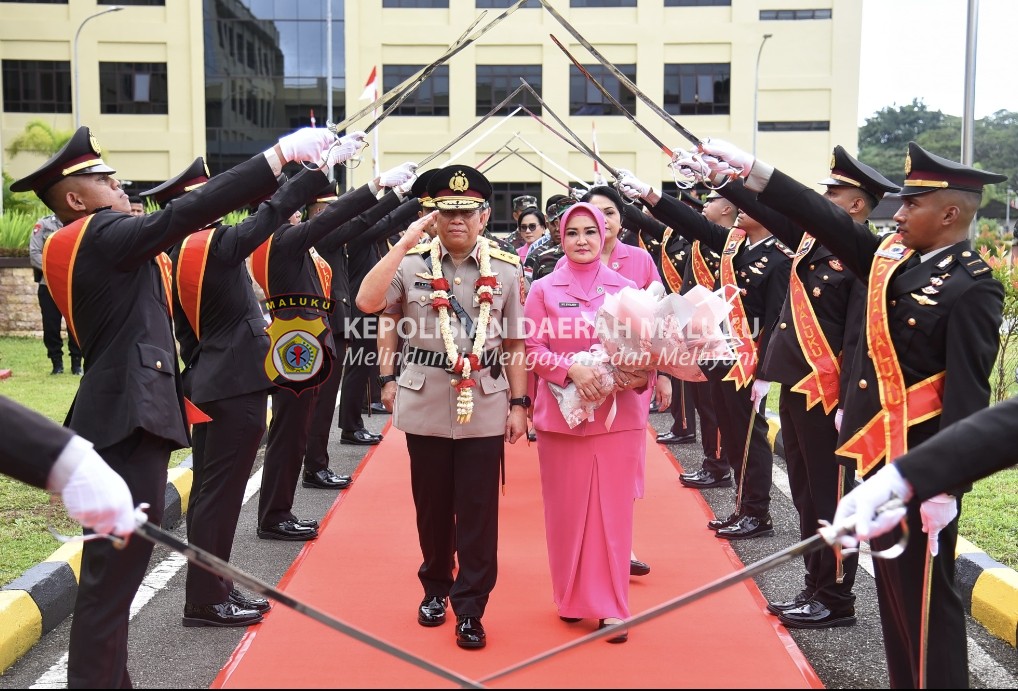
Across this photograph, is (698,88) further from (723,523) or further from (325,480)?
(723,523)

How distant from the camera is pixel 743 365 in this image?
21.5 ft

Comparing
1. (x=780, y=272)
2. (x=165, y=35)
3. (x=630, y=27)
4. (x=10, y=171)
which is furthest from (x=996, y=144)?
(x=780, y=272)

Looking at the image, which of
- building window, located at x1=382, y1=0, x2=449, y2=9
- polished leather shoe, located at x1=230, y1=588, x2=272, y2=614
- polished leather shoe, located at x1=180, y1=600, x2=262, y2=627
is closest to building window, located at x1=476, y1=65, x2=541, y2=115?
building window, located at x1=382, y1=0, x2=449, y2=9

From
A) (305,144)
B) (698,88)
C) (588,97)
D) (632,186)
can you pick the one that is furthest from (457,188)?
(698,88)

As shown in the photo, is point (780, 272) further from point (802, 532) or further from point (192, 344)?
point (192, 344)

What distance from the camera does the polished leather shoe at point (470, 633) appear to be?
14.7 feet

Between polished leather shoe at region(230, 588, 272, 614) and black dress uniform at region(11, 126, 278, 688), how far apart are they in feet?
3.88

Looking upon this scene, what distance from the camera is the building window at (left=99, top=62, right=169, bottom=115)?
36344 mm

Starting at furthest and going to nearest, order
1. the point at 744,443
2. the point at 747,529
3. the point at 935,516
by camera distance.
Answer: the point at 744,443, the point at 747,529, the point at 935,516

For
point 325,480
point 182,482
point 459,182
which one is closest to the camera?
point 459,182

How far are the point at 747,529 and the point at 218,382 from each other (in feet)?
10.8

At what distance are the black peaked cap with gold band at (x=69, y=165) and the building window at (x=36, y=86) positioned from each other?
120ft

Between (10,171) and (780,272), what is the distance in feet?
112

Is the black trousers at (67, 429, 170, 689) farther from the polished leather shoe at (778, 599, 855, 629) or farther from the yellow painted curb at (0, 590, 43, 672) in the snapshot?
the polished leather shoe at (778, 599, 855, 629)
